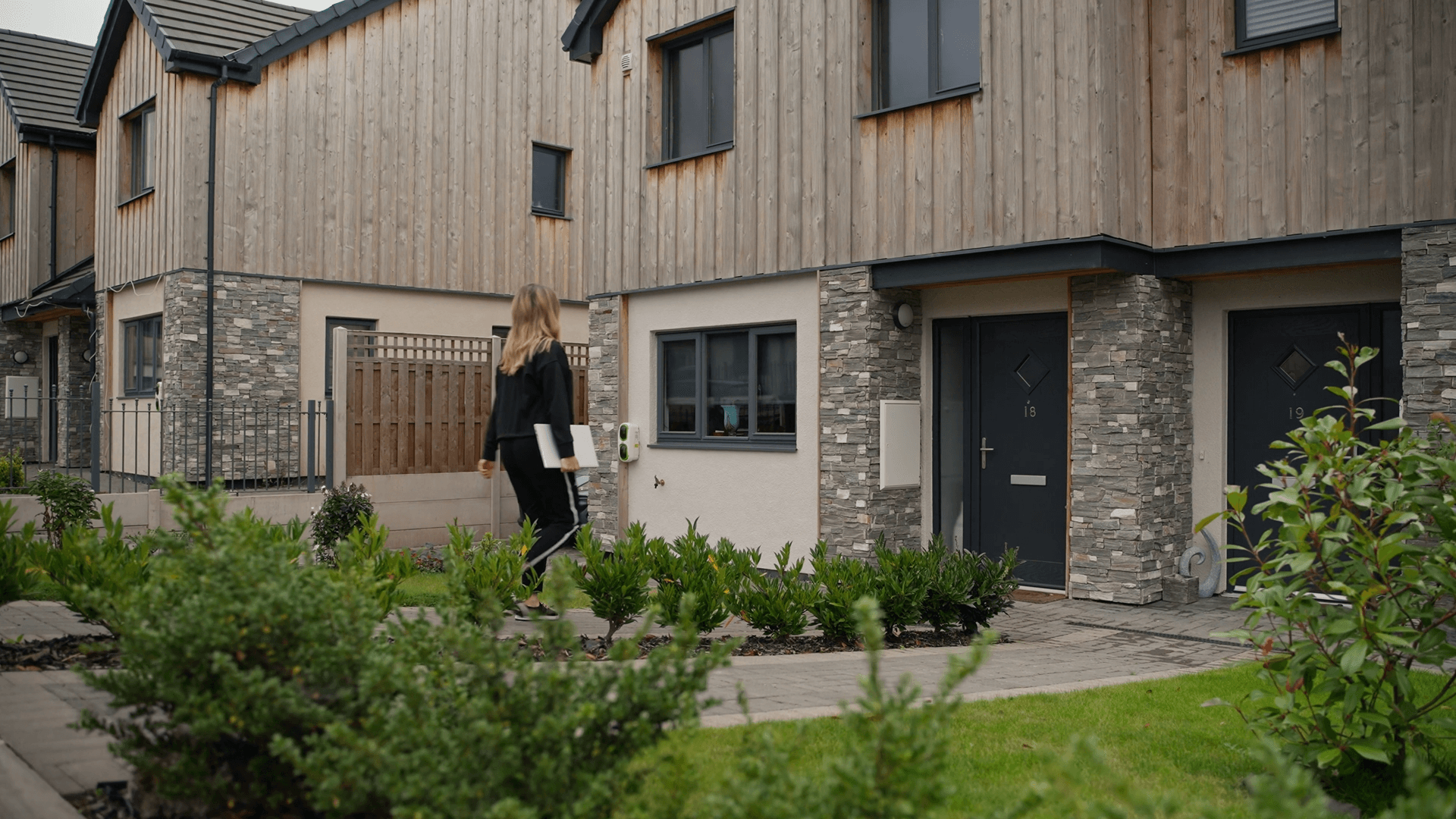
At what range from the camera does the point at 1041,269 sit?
9109 mm

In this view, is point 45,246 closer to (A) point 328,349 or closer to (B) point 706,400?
(A) point 328,349

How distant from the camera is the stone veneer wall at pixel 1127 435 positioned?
9.01m

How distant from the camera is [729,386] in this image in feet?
38.9

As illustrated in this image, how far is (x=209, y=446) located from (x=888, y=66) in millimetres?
8833

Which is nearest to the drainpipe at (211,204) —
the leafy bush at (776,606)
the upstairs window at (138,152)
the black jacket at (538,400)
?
the upstairs window at (138,152)

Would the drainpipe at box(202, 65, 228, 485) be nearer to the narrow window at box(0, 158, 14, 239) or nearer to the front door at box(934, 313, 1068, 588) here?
the front door at box(934, 313, 1068, 588)

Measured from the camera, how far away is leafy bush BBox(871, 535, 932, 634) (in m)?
7.12

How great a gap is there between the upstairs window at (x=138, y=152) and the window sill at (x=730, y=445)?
340 inches

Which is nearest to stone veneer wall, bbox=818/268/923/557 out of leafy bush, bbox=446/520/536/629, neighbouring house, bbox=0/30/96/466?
leafy bush, bbox=446/520/536/629

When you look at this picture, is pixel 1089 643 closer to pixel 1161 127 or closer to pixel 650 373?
pixel 1161 127

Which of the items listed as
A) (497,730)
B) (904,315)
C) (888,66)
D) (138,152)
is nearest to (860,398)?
(904,315)

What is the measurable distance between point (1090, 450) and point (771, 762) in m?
7.46

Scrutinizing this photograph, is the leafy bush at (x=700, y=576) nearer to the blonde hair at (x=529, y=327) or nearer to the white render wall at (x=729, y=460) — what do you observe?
the blonde hair at (x=529, y=327)

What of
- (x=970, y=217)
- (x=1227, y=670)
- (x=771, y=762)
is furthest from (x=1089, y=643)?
(x=771, y=762)
